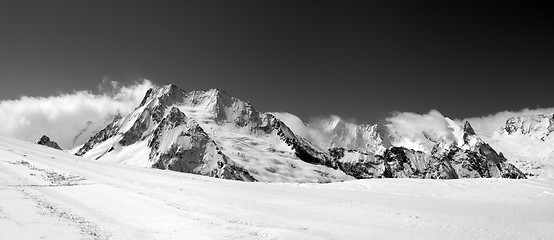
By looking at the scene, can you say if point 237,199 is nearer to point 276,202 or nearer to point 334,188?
point 276,202

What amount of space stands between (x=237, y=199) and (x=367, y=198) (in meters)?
15.0

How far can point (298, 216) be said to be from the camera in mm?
36438

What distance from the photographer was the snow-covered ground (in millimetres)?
29344

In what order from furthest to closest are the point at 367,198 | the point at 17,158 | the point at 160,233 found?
the point at 17,158 → the point at 367,198 → the point at 160,233

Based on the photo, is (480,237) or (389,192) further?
(389,192)

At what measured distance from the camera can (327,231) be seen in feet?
99.8

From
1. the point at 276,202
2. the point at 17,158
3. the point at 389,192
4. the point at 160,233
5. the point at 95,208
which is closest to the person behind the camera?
the point at 160,233

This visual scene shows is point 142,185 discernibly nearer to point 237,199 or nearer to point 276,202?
point 237,199

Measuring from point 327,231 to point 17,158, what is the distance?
189 feet

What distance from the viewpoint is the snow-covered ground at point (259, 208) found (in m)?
29.3

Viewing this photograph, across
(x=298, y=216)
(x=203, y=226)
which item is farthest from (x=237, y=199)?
(x=203, y=226)

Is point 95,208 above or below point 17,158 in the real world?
below

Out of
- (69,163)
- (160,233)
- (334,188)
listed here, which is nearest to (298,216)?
(160,233)

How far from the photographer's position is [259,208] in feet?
131
